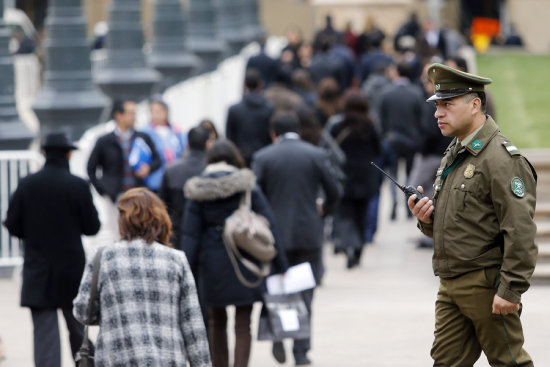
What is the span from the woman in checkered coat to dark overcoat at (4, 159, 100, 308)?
162 centimetres

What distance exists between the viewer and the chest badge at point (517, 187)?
213 inches

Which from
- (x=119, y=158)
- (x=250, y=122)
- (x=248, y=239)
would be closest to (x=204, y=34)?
(x=250, y=122)

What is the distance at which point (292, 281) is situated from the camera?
8.20 metres

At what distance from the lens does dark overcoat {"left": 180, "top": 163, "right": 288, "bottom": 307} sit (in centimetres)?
761

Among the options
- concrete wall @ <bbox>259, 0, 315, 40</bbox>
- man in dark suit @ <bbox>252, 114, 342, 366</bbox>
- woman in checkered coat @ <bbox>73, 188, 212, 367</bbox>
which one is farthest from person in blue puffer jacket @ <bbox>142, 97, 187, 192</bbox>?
concrete wall @ <bbox>259, 0, 315, 40</bbox>

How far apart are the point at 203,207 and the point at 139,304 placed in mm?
1861

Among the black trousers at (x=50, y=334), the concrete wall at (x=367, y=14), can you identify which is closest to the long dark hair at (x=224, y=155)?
the black trousers at (x=50, y=334)

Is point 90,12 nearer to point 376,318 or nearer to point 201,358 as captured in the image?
point 376,318

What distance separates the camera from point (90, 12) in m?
51.0

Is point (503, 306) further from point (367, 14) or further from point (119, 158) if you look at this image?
point (367, 14)

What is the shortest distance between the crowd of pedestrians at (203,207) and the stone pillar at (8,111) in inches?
73.3

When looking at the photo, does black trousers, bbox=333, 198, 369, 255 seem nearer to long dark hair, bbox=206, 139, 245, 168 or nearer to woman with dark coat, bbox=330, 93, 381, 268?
woman with dark coat, bbox=330, 93, 381, 268

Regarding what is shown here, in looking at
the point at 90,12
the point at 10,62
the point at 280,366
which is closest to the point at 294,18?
the point at 90,12

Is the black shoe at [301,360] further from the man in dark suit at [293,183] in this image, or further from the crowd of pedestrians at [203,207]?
the man in dark suit at [293,183]
